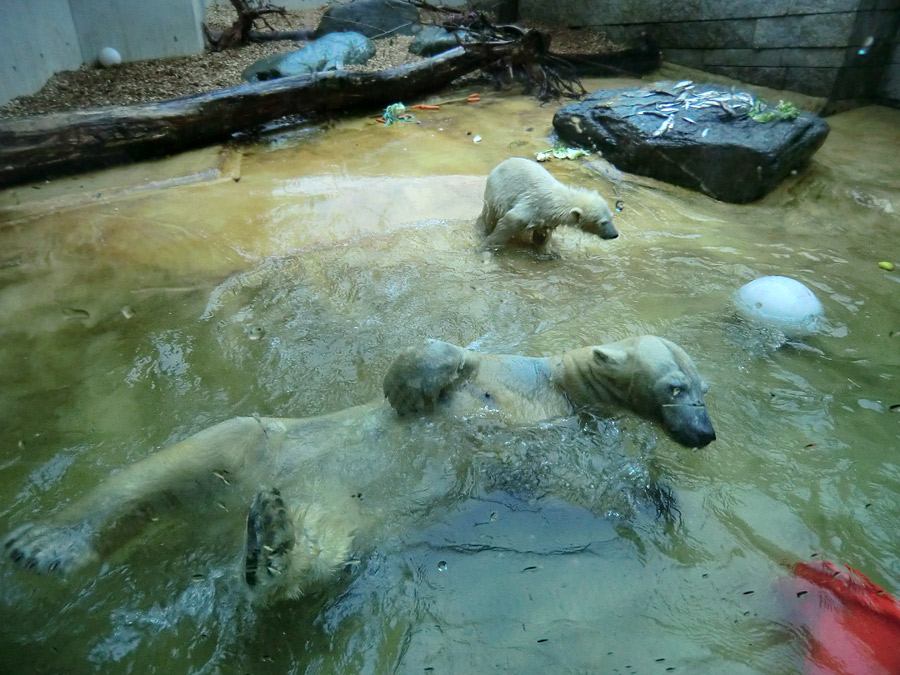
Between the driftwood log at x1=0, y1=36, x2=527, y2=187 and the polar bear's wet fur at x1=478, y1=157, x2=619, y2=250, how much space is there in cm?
369

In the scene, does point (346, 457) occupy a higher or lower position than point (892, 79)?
lower

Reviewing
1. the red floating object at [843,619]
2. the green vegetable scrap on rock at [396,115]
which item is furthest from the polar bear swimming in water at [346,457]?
the green vegetable scrap on rock at [396,115]

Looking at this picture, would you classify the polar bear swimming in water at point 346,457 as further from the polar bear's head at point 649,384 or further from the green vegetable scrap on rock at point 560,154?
the green vegetable scrap on rock at point 560,154

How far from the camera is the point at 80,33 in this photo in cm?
797

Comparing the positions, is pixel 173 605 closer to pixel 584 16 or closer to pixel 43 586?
pixel 43 586

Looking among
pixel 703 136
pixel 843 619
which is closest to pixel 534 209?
pixel 703 136

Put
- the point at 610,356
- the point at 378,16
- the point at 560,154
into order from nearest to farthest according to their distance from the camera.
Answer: the point at 610,356 → the point at 560,154 → the point at 378,16

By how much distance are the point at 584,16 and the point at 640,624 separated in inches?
499

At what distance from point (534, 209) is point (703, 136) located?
2.96 m

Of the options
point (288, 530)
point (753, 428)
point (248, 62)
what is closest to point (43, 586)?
point (288, 530)

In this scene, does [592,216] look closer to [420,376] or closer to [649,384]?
[649,384]

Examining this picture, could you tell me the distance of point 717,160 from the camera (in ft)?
22.2

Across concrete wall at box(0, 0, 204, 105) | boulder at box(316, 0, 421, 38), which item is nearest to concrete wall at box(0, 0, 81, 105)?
concrete wall at box(0, 0, 204, 105)

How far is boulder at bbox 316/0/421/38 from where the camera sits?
11547 mm
